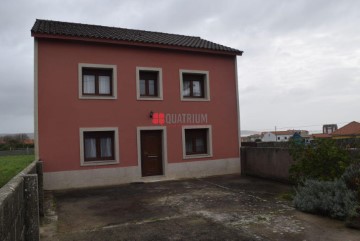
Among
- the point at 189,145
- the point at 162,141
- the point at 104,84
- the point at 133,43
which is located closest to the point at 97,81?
the point at 104,84

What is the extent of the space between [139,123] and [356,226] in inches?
347

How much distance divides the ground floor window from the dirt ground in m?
3.38

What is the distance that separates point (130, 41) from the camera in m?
12.5

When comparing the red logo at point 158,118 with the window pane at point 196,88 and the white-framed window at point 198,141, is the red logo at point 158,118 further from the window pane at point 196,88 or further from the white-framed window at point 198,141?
the window pane at point 196,88

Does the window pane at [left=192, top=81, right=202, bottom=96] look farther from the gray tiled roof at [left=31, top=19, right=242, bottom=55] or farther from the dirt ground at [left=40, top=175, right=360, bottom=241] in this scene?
the dirt ground at [left=40, top=175, right=360, bottom=241]

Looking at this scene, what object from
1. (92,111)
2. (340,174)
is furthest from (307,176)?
(92,111)

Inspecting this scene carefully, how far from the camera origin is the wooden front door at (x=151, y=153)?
13.0m

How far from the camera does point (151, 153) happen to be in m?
13.2

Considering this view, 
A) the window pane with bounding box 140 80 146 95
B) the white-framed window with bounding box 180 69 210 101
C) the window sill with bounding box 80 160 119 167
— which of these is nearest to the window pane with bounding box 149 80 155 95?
the window pane with bounding box 140 80 146 95

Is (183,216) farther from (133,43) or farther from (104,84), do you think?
(133,43)

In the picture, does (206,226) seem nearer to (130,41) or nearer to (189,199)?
(189,199)

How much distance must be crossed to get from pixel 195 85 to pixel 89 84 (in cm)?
496

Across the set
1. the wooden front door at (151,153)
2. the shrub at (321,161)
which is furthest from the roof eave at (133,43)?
the shrub at (321,161)

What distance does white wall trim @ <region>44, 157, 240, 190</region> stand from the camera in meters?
11.2
